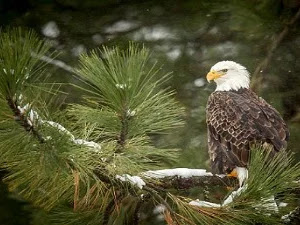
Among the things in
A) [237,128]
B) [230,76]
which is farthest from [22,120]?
[230,76]

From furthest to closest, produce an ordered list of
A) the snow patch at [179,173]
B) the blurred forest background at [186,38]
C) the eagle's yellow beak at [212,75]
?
1. the blurred forest background at [186,38]
2. the eagle's yellow beak at [212,75]
3. the snow patch at [179,173]

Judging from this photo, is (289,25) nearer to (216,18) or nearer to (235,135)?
(216,18)

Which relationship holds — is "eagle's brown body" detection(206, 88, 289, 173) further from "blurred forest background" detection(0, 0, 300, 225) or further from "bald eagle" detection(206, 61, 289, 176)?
"blurred forest background" detection(0, 0, 300, 225)

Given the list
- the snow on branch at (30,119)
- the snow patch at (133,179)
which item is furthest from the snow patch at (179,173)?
the snow on branch at (30,119)

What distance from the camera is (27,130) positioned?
5.45 feet

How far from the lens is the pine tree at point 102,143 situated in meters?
1.64

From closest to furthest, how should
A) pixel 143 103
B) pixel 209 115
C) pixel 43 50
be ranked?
pixel 43 50, pixel 143 103, pixel 209 115

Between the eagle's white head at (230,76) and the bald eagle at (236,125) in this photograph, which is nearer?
the bald eagle at (236,125)

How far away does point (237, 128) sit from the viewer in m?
2.47

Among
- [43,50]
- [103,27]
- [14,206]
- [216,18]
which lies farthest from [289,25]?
[43,50]

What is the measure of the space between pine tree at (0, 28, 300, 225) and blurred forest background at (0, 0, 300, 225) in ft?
3.61

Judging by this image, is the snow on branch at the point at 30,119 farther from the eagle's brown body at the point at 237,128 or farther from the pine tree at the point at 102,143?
the eagle's brown body at the point at 237,128

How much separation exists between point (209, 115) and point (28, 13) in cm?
132

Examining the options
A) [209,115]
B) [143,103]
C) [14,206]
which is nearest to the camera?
[143,103]
